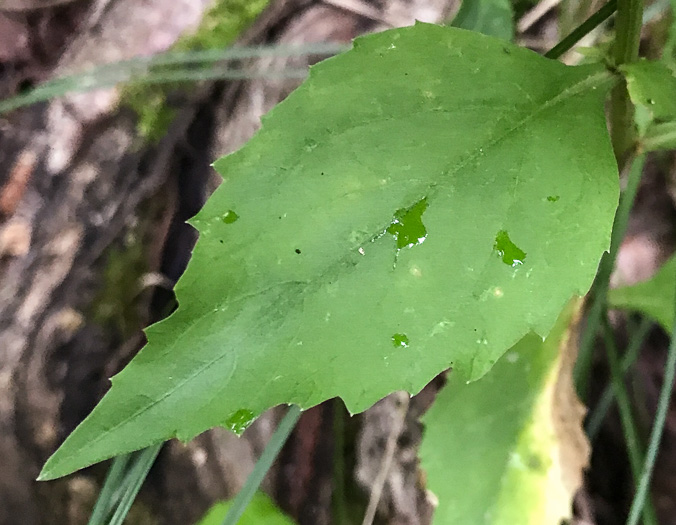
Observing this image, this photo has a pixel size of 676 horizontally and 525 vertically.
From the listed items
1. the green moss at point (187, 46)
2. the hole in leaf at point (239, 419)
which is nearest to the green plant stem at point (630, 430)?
the hole in leaf at point (239, 419)

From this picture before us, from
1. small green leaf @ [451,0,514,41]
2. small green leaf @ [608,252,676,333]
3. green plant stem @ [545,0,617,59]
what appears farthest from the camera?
small green leaf @ [608,252,676,333]

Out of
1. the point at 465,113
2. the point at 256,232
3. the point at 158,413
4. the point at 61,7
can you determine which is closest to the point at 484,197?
the point at 465,113

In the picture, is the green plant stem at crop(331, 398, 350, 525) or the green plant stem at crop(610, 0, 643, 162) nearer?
the green plant stem at crop(610, 0, 643, 162)

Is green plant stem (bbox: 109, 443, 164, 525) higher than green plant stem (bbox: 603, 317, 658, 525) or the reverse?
higher

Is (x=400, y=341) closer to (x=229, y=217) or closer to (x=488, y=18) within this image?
(x=229, y=217)

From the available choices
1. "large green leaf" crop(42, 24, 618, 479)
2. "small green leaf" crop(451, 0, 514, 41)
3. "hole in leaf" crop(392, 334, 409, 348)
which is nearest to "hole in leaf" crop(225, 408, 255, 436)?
"large green leaf" crop(42, 24, 618, 479)

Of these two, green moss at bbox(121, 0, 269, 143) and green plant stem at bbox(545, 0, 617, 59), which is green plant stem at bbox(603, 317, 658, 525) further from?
green moss at bbox(121, 0, 269, 143)
